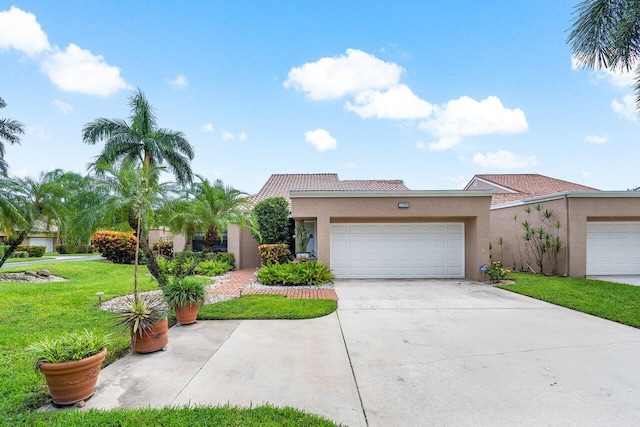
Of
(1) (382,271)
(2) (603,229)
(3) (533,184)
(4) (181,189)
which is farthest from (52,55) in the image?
(3) (533,184)

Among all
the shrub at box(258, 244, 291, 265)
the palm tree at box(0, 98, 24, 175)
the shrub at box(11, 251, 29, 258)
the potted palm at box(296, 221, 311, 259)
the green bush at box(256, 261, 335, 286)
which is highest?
the palm tree at box(0, 98, 24, 175)

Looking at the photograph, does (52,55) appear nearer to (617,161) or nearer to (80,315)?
(80,315)

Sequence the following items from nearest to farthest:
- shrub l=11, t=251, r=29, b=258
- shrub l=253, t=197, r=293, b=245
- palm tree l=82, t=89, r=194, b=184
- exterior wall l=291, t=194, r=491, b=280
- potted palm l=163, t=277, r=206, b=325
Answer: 1. potted palm l=163, t=277, r=206, b=325
2. exterior wall l=291, t=194, r=491, b=280
3. shrub l=253, t=197, r=293, b=245
4. palm tree l=82, t=89, r=194, b=184
5. shrub l=11, t=251, r=29, b=258

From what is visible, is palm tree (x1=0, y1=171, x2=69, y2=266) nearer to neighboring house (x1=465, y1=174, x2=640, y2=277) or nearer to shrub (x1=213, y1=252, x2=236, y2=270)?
shrub (x1=213, y1=252, x2=236, y2=270)

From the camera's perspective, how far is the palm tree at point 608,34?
25.0ft

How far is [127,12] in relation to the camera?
1002cm

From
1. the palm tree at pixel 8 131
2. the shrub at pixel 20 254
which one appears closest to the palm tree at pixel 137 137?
the palm tree at pixel 8 131

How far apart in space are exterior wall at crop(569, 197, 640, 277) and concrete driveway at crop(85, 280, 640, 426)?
6162mm

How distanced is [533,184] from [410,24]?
51.8 feet

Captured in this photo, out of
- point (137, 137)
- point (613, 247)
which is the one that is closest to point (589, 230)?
point (613, 247)

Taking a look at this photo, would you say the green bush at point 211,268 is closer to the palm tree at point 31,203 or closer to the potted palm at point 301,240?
the potted palm at point 301,240

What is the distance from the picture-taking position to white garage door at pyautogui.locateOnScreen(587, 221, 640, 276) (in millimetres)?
12477

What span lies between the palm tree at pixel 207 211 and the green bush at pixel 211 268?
6542mm

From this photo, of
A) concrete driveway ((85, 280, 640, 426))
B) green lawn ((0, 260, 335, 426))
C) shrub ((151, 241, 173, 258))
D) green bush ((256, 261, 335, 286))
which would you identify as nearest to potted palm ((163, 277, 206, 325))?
concrete driveway ((85, 280, 640, 426))
